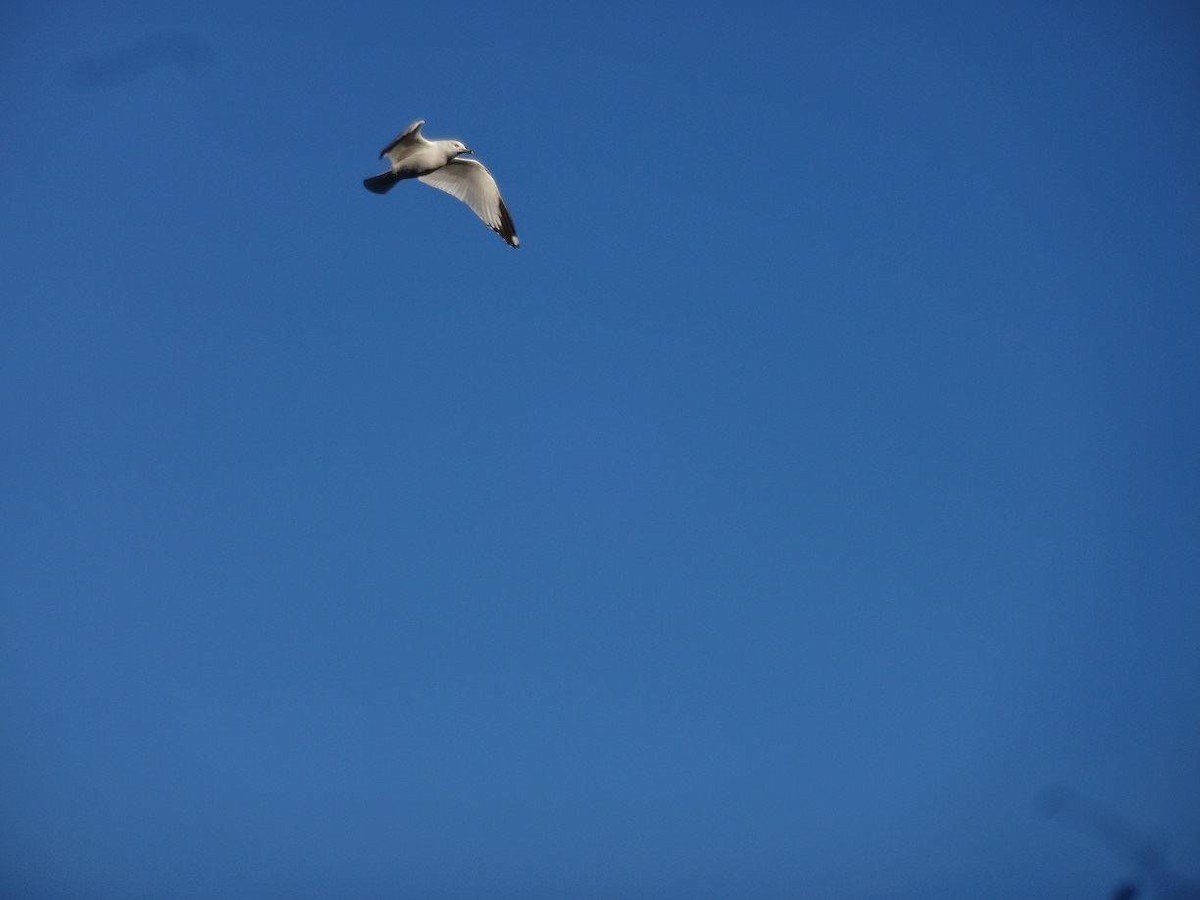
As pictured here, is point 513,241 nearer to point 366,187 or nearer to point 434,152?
point 434,152

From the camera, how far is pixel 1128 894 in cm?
2098

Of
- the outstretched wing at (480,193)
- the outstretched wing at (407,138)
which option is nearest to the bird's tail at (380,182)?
the outstretched wing at (407,138)

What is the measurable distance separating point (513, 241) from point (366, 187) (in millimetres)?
1946

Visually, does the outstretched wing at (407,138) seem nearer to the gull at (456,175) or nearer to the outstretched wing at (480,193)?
the gull at (456,175)

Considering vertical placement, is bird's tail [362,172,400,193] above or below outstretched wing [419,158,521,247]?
below

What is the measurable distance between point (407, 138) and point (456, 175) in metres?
1.34

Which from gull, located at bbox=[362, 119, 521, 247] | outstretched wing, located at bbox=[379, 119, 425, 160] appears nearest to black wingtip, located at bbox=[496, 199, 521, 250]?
gull, located at bbox=[362, 119, 521, 247]

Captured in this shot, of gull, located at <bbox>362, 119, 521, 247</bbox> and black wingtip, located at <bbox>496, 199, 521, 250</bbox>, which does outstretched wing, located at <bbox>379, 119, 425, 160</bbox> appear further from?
black wingtip, located at <bbox>496, 199, 521, 250</bbox>

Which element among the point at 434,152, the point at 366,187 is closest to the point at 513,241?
the point at 434,152

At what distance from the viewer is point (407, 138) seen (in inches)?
355

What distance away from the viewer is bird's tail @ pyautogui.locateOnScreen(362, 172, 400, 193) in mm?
8773

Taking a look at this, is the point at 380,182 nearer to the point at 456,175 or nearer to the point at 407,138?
the point at 407,138

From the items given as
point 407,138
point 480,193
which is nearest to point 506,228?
point 480,193

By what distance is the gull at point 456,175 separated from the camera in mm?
9297
